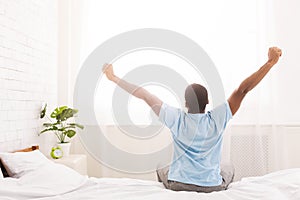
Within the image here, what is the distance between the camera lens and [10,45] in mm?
2795

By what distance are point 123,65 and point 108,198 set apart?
1661 millimetres

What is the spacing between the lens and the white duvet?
1829 mm

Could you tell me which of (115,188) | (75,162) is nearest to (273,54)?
(115,188)

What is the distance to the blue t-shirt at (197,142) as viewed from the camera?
1984 mm

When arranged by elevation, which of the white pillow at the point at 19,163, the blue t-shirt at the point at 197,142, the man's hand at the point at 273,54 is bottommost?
the white pillow at the point at 19,163

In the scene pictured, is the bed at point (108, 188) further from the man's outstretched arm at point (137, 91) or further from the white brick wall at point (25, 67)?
the white brick wall at point (25, 67)

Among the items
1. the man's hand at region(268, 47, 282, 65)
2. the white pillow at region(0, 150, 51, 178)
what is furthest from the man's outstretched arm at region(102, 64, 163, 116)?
the white pillow at region(0, 150, 51, 178)

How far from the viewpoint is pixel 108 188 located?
2062 millimetres

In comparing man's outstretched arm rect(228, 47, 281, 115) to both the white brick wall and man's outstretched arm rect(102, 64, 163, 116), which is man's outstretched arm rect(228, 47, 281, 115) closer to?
man's outstretched arm rect(102, 64, 163, 116)

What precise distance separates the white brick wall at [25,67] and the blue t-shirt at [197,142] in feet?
4.47

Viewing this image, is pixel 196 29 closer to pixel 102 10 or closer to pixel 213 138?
pixel 102 10

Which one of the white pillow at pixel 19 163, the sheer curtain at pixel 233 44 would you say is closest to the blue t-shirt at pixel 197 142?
the white pillow at pixel 19 163

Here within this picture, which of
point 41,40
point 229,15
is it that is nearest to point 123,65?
point 41,40

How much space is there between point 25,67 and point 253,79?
192 cm
